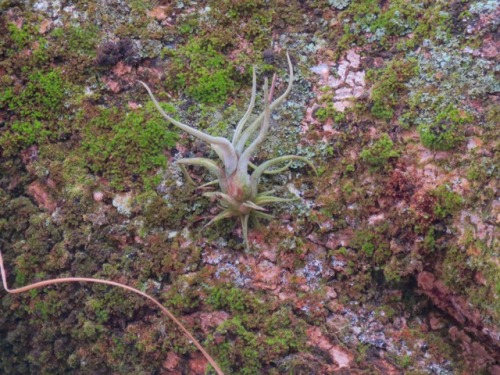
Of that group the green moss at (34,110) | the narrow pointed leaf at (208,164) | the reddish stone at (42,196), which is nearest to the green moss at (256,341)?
the narrow pointed leaf at (208,164)

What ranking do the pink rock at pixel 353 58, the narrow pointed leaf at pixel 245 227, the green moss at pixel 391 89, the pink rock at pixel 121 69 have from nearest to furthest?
the narrow pointed leaf at pixel 245 227 < the green moss at pixel 391 89 < the pink rock at pixel 353 58 < the pink rock at pixel 121 69

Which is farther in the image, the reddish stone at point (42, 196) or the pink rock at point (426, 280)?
the reddish stone at point (42, 196)

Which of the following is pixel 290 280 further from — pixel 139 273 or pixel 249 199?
pixel 139 273

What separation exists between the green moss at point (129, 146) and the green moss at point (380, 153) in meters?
1.17

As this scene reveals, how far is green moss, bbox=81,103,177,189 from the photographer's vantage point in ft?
11.3

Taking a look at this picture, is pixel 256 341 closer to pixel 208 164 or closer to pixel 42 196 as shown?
pixel 208 164

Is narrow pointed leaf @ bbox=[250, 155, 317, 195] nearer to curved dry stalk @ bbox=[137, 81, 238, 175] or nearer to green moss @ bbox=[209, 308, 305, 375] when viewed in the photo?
curved dry stalk @ bbox=[137, 81, 238, 175]

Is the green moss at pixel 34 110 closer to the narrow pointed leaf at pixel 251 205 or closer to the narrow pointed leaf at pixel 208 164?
the narrow pointed leaf at pixel 208 164

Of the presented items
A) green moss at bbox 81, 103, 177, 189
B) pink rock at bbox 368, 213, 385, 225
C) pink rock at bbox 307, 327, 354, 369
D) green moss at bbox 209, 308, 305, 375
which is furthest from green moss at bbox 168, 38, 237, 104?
pink rock at bbox 307, 327, 354, 369

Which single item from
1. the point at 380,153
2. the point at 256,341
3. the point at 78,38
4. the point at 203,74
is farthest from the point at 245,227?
the point at 78,38

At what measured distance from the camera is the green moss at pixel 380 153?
322cm

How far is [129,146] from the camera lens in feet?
11.5

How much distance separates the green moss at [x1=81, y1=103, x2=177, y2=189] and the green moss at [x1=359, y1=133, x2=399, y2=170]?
1172mm

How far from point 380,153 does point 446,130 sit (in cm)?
37
